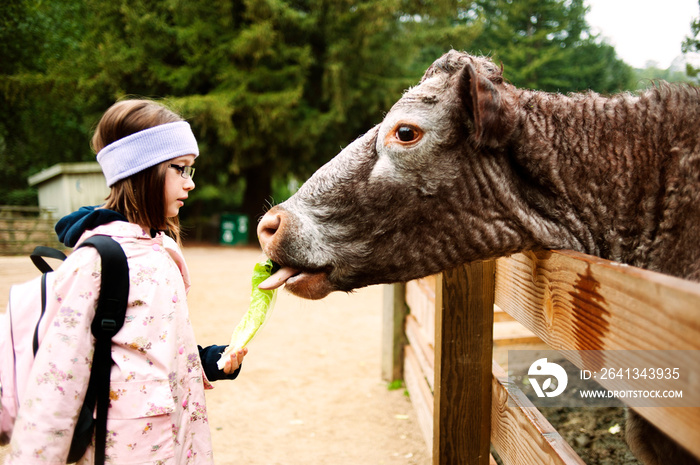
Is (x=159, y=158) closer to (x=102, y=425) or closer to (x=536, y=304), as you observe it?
(x=102, y=425)

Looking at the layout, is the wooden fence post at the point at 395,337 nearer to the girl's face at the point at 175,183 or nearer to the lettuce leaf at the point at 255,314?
the lettuce leaf at the point at 255,314

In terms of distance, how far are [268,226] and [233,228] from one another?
673 inches

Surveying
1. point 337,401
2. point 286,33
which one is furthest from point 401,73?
point 337,401

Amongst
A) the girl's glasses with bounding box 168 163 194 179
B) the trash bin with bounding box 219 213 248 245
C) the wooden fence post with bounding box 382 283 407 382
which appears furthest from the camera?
the trash bin with bounding box 219 213 248 245

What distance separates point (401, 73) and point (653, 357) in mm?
19003

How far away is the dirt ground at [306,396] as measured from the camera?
388 cm

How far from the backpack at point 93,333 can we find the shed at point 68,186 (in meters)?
6.05

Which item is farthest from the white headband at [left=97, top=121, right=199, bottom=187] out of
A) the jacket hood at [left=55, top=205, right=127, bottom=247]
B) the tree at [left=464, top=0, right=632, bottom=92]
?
the tree at [left=464, top=0, right=632, bottom=92]

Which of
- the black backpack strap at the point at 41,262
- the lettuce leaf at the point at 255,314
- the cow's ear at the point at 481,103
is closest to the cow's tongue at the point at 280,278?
the lettuce leaf at the point at 255,314

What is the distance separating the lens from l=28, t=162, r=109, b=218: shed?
7.56 m

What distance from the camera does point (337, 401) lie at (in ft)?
16.1

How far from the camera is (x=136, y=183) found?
1.98 meters

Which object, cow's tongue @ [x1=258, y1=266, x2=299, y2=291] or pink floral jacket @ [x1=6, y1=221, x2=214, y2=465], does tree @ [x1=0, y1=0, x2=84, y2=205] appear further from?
cow's tongue @ [x1=258, y1=266, x2=299, y2=291]

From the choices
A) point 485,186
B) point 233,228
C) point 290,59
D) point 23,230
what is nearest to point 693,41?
point 485,186
